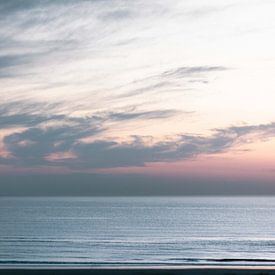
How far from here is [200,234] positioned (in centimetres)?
8431

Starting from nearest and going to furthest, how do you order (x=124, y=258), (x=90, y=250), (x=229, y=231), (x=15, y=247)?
(x=124, y=258), (x=90, y=250), (x=15, y=247), (x=229, y=231)

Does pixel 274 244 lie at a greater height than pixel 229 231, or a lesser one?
lesser

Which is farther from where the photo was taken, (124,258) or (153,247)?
(153,247)
